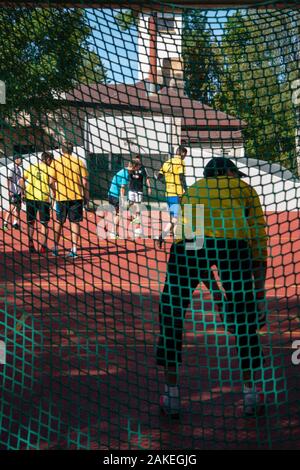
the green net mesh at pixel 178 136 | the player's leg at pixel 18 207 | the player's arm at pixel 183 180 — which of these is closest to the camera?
the green net mesh at pixel 178 136

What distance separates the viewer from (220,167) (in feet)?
17.2

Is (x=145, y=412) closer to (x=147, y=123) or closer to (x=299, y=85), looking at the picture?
(x=147, y=123)

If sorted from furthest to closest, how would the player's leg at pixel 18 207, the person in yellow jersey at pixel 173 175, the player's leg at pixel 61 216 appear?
the player's leg at pixel 61 216 → the player's leg at pixel 18 207 → the person in yellow jersey at pixel 173 175

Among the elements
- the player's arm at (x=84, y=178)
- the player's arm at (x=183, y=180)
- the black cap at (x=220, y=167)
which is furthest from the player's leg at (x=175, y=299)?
the player's arm at (x=84, y=178)

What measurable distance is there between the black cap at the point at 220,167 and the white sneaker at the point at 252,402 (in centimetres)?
135

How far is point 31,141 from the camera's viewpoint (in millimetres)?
5223

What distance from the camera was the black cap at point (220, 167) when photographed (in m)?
5.23

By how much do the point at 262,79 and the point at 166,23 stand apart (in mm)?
692

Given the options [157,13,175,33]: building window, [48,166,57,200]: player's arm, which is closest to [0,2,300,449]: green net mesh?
[157,13,175,33]: building window

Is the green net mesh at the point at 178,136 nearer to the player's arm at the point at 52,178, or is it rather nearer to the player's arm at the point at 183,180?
the player's arm at the point at 52,178

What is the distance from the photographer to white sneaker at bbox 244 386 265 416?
5.21 metres

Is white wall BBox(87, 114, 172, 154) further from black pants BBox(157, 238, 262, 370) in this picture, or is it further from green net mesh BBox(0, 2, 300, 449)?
black pants BBox(157, 238, 262, 370)

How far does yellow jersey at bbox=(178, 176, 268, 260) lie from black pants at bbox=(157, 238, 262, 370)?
62 mm

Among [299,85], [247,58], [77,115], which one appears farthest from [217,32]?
[77,115]
